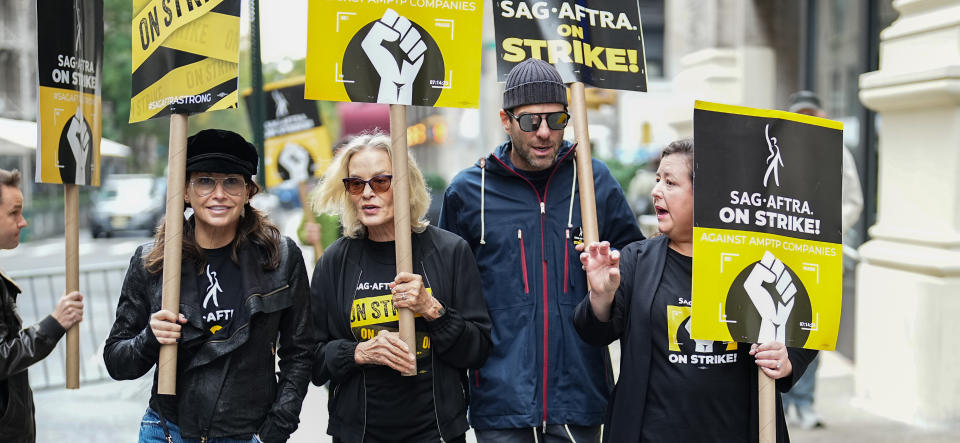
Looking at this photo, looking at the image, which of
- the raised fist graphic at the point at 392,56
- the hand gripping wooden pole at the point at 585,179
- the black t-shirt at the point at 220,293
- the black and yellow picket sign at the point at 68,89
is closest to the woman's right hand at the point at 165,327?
the black t-shirt at the point at 220,293

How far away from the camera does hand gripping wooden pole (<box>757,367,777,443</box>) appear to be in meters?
3.11

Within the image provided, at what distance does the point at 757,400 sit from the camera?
10.6 feet

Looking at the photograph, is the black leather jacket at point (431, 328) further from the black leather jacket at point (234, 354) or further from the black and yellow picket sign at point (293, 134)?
the black and yellow picket sign at point (293, 134)

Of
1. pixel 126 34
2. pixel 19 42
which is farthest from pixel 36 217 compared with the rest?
pixel 19 42

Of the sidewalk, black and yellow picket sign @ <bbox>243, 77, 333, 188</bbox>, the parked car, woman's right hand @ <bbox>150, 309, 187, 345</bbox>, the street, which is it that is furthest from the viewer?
the parked car

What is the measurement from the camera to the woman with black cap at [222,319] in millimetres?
3311

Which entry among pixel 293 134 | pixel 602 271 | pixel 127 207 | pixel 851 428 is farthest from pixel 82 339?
pixel 127 207

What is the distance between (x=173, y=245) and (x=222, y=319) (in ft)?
1.03

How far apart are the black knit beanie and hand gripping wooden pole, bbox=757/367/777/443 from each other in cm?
130

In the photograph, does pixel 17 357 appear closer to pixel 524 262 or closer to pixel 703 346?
pixel 524 262

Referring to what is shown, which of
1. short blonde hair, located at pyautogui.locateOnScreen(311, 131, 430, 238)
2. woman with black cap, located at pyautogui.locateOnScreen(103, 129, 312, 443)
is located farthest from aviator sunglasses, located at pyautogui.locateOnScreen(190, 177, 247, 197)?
short blonde hair, located at pyautogui.locateOnScreen(311, 131, 430, 238)

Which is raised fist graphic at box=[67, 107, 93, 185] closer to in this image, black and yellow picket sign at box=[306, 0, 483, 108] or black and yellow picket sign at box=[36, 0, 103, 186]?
black and yellow picket sign at box=[36, 0, 103, 186]

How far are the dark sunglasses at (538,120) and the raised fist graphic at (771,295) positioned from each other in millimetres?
985

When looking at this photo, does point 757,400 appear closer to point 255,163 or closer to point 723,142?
point 723,142
